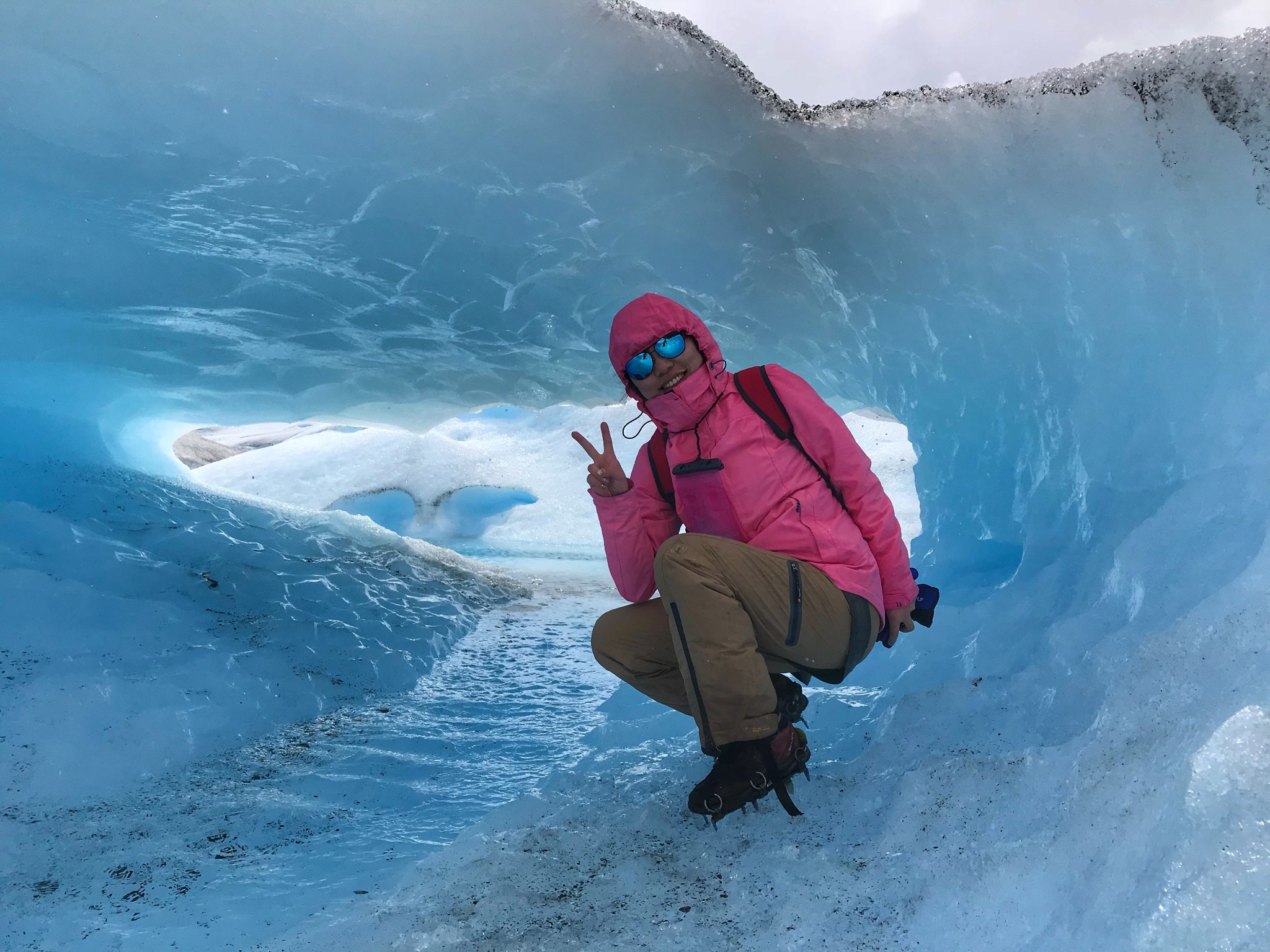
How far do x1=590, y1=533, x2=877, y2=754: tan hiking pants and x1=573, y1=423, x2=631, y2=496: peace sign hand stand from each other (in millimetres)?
272

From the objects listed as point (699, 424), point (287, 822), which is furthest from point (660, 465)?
point (287, 822)

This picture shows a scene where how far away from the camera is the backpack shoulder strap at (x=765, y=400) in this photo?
2352 mm

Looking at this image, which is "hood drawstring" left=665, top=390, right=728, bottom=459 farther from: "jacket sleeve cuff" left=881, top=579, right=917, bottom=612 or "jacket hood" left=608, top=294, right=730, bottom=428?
"jacket sleeve cuff" left=881, top=579, right=917, bottom=612

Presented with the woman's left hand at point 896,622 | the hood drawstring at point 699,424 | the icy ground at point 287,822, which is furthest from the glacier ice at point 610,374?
the hood drawstring at point 699,424

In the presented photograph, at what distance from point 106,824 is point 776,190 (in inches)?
156

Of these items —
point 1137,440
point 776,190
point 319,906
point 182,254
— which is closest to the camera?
point 319,906

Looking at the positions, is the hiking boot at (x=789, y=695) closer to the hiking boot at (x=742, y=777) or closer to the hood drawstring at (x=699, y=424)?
the hiking boot at (x=742, y=777)

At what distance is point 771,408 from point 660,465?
1.38 feet

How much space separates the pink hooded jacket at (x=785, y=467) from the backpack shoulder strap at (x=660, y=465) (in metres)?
0.13

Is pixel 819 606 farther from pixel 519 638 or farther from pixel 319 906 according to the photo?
pixel 519 638

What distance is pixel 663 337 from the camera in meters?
2.30

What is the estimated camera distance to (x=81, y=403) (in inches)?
Answer: 246

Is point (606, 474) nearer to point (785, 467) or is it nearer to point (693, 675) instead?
point (785, 467)

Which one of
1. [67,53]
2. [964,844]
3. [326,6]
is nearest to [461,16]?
[326,6]
